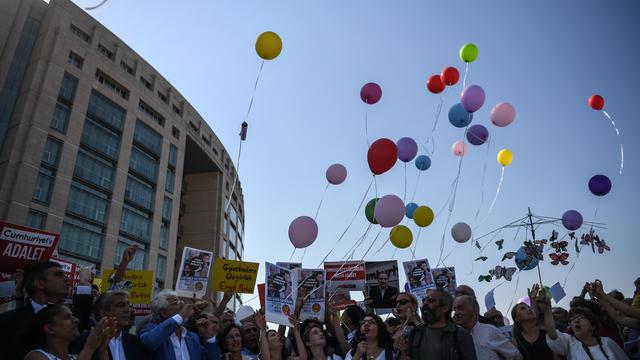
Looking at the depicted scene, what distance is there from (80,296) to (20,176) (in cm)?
2743

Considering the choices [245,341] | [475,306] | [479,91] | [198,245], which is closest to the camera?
[475,306]

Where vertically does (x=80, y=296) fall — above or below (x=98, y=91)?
below

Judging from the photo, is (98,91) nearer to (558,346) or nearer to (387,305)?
(387,305)

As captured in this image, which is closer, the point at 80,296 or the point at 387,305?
the point at 80,296

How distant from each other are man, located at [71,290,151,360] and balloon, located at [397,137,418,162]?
26.9ft

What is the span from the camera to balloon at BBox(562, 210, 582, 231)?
10.3m

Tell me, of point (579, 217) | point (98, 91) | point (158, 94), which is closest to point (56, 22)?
point (98, 91)

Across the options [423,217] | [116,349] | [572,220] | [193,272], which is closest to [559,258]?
[572,220]

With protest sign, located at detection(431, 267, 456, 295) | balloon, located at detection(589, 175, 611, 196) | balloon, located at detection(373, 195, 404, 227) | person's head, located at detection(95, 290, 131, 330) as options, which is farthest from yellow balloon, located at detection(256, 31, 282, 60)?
balloon, located at detection(589, 175, 611, 196)

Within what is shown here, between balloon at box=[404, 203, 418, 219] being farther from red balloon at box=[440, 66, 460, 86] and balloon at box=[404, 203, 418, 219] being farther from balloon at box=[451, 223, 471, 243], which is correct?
red balloon at box=[440, 66, 460, 86]

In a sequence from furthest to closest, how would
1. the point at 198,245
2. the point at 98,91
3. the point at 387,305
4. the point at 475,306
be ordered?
the point at 198,245 → the point at 98,91 → the point at 387,305 → the point at 475,306

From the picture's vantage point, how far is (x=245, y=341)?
5812 mm

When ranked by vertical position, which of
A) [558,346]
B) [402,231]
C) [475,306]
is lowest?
[558,346]

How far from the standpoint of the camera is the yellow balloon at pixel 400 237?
10.3m
